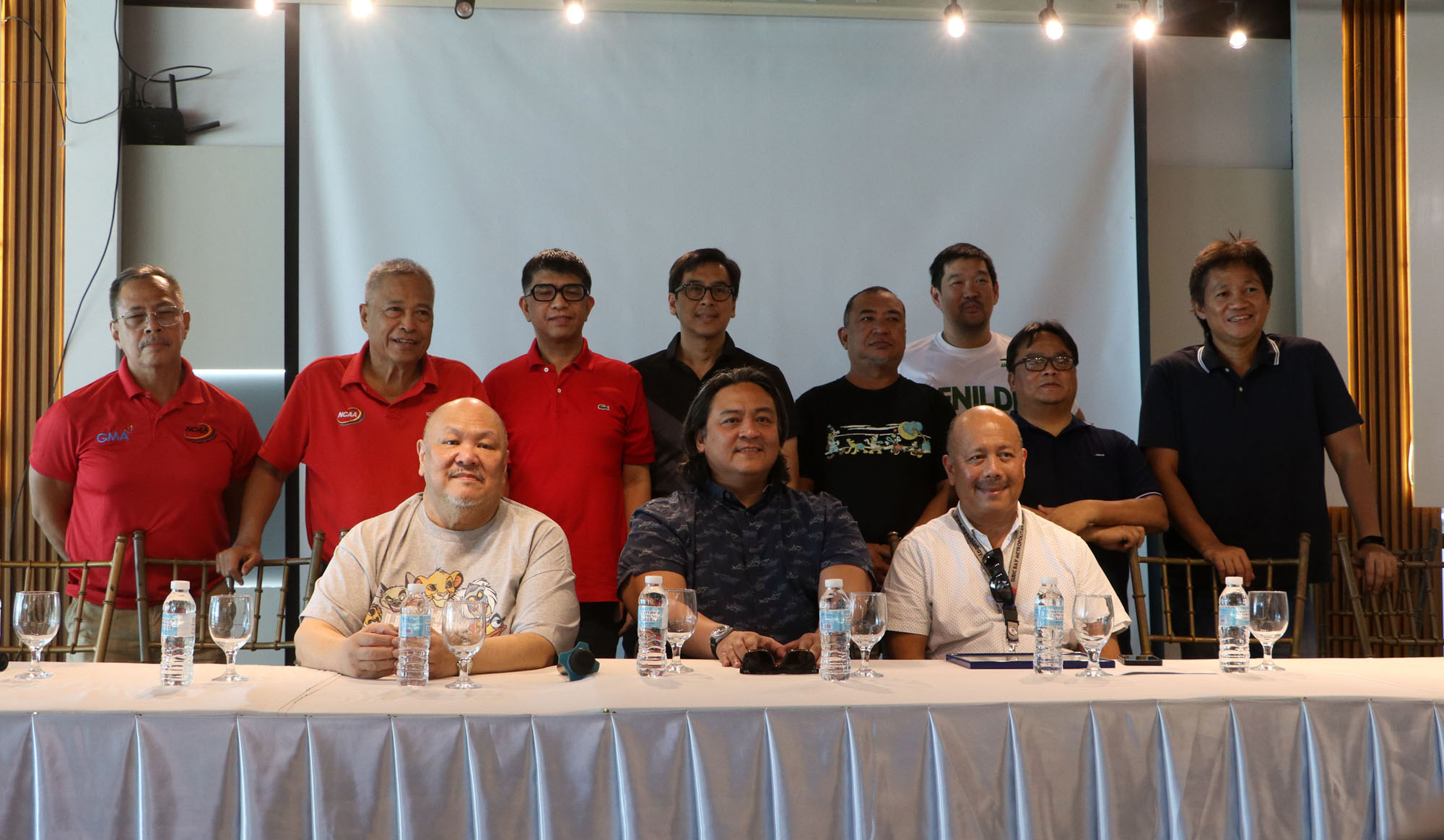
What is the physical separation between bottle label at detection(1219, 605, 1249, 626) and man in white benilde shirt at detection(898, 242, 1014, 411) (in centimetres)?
155

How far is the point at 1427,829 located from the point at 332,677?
203cm

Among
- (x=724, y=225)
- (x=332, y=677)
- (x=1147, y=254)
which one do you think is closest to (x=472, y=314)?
(x=724, y=225)

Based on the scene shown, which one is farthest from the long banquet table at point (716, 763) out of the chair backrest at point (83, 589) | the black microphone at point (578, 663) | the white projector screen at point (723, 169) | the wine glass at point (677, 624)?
the white projector screen at point (723, 169)

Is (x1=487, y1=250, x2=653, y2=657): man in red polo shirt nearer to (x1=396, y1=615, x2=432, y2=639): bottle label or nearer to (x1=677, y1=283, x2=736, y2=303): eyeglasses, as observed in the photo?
(x1=677, y1=283, x2=736, y2=303): eyeglasses

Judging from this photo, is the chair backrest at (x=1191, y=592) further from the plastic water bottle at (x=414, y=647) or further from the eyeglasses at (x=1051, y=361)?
the plastic water bottle at (x=414, y=647)

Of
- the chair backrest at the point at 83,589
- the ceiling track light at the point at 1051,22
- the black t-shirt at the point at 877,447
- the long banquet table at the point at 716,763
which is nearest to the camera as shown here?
the long banquet table at the point at 716,763

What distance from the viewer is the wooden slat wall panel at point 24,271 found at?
13.8 ft

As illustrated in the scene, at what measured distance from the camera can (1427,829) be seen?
0.54m

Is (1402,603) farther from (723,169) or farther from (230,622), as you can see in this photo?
(230,622)

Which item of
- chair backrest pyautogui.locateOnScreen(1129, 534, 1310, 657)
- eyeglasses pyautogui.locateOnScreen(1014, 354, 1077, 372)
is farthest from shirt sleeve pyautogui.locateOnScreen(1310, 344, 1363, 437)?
eyeglasses pyautogui.locateOnScreen(1014, 354, 1077, 372)

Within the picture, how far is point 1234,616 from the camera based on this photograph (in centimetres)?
245

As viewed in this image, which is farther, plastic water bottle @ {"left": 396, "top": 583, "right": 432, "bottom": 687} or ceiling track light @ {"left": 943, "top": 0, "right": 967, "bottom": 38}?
ceiling track light @ {"left": 943, "top": 0, "right": 967, "bottom": 38}

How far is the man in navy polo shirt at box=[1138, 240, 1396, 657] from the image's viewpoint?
3.57 metres

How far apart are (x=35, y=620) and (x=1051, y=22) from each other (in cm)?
382
